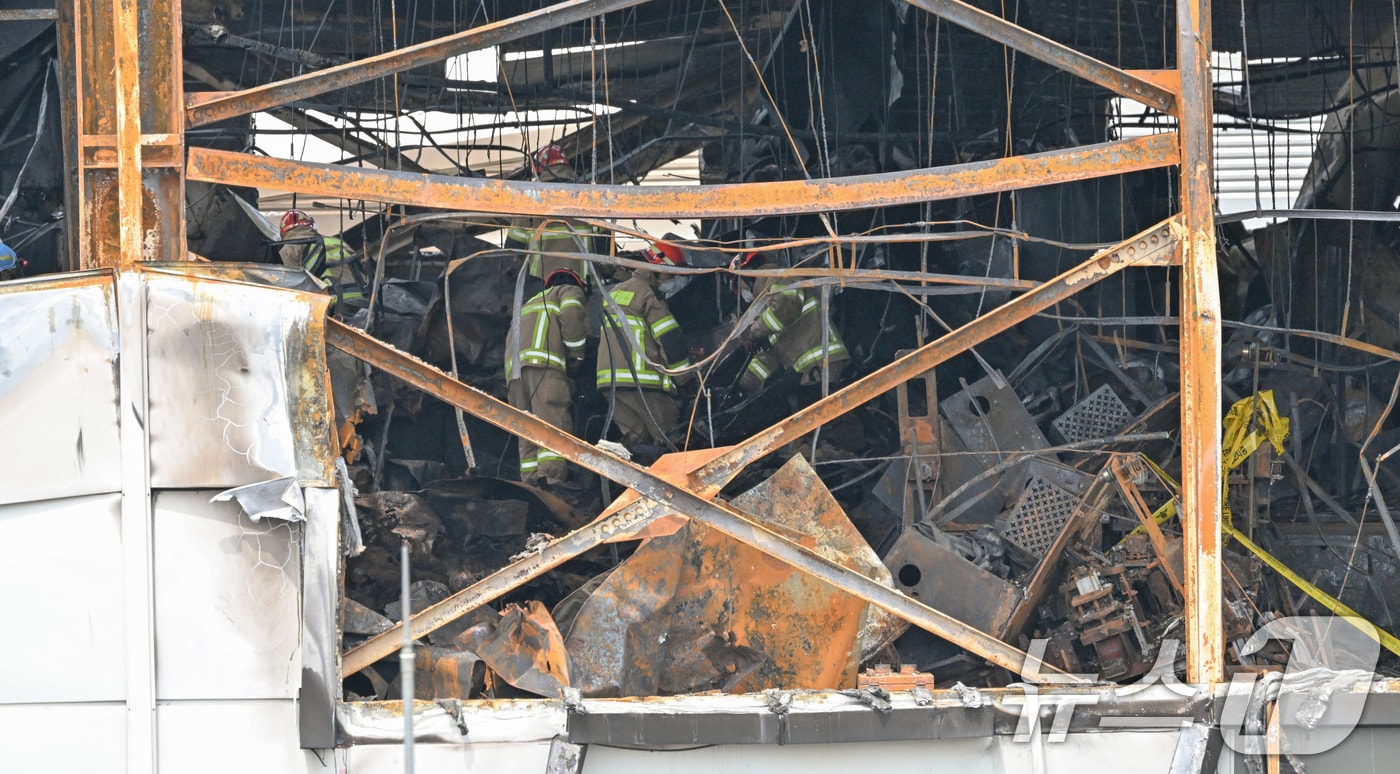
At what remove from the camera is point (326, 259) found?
8680mm

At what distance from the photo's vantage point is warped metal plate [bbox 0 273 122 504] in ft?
16.3

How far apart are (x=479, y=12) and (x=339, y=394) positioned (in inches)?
137

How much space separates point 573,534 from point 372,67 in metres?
1.89

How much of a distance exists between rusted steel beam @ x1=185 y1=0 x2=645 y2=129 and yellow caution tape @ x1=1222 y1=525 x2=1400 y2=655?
3897mm

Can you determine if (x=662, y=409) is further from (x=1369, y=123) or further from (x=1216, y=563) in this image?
(x=1369, y=123)

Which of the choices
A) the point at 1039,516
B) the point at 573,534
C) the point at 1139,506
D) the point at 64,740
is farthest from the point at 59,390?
the point at 1139,506

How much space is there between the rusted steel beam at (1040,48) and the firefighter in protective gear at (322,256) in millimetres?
4259

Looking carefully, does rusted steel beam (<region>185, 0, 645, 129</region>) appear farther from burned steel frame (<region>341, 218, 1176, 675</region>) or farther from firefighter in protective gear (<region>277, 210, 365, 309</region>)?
firefighter in protective gear (<region>277, 210, 365, 309</region>)

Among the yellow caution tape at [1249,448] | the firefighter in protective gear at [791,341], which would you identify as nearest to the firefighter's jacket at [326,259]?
the firefighter in protective gear at [791,341]

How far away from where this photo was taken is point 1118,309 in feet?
27.6

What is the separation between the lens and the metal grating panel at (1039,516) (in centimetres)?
675

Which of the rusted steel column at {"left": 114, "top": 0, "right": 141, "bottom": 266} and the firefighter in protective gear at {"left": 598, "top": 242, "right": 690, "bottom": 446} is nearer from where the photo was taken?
the rusted steel column at {"left": 114, "top": 0, "right": 141, "bottom": 266}

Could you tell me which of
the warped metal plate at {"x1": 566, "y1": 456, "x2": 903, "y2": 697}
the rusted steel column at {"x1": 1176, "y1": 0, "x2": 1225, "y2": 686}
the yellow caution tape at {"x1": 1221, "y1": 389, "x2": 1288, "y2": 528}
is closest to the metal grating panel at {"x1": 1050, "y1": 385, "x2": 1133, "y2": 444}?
the yellow caution tape at {"x1": 1221, "y1": 389, "x2": 1288, "y2": 528}

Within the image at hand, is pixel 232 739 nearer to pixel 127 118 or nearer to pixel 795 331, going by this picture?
pixel 127 118
